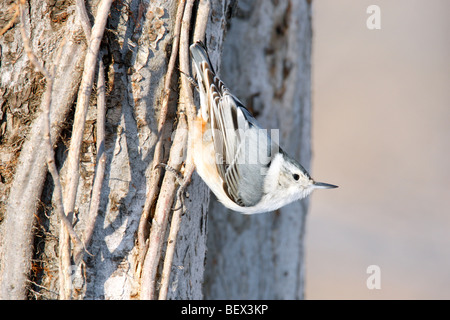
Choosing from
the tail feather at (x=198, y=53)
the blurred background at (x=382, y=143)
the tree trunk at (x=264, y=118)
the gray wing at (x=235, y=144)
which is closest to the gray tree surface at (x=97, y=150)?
the tail feather at (x=198, y=53)

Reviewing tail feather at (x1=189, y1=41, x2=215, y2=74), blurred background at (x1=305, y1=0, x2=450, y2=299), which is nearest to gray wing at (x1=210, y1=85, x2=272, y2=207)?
tail feather at (x1=189, y1=41, x2=215, y2=74)

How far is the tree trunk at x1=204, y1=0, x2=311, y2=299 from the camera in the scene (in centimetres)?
324

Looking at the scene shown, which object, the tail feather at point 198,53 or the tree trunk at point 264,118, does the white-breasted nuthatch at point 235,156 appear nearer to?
the tail feather at point 198,53

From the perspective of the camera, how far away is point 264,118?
3.27m

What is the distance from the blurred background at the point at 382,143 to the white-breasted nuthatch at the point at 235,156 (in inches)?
126

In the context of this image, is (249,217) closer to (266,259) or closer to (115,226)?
(266,259)

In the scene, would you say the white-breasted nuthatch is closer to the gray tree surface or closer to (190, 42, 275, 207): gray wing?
(190, 42, 275, 207): gray wing

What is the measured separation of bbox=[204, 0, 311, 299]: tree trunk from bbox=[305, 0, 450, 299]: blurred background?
225cm

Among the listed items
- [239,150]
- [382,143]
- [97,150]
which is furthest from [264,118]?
[382,143]

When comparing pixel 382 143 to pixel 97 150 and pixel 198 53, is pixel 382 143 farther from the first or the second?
pixel 97 150

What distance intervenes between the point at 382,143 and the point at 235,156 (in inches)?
185

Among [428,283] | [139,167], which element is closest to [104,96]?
[139,167]

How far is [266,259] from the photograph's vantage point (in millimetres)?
3350

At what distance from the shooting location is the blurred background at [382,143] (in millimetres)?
5766
